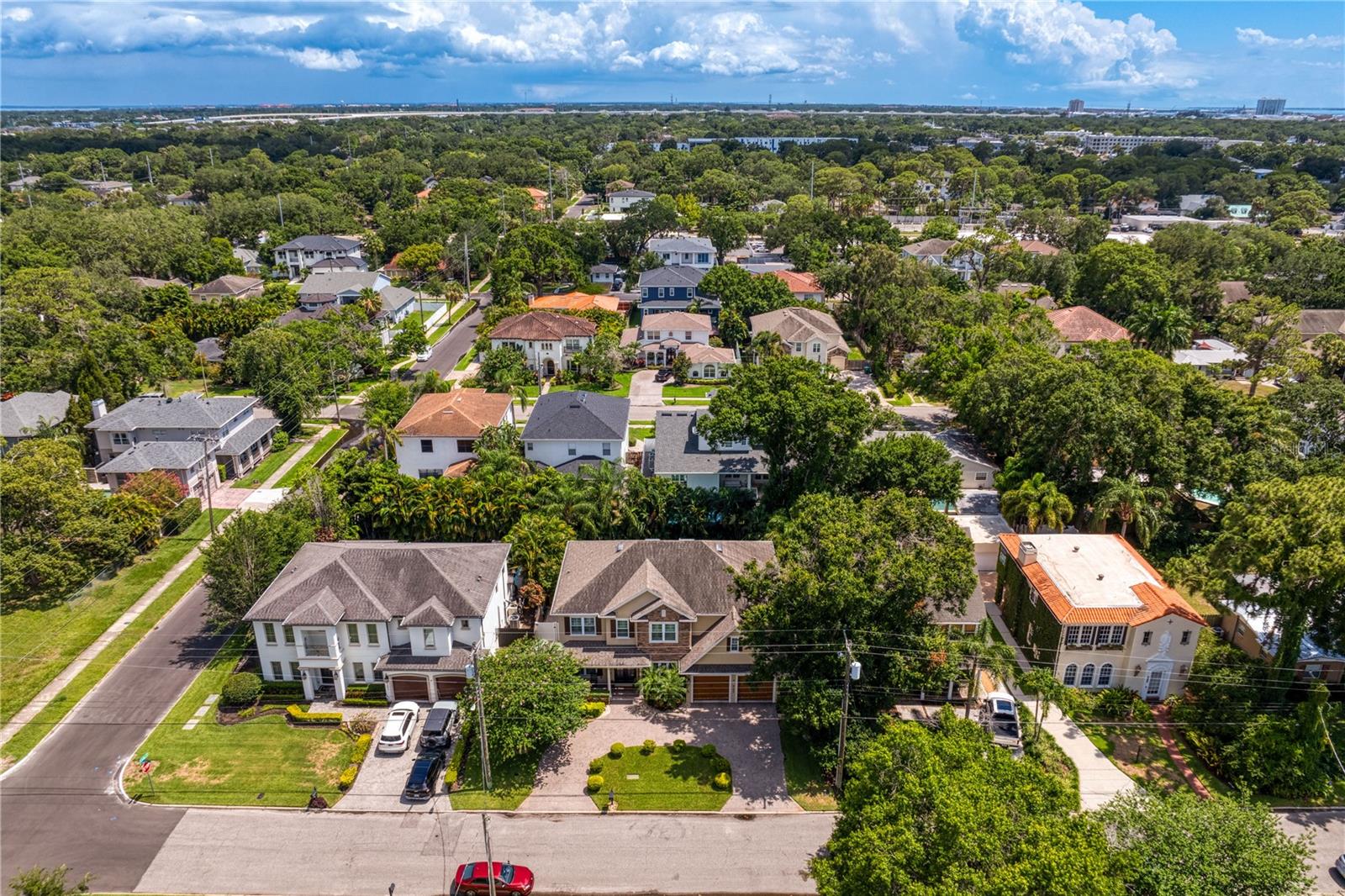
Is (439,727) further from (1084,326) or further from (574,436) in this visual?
(1084,326)

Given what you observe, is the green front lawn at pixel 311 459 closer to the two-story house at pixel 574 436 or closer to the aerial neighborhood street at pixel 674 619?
the aerial neighborhood street at pixel 674 619

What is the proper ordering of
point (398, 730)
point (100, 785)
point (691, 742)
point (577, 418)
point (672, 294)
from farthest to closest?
point (672, 294) → point (577, 418) → point (691, 742) → point (398, 730) → point (100, 785)

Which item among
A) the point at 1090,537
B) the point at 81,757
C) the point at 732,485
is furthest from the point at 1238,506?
the point at 81,757

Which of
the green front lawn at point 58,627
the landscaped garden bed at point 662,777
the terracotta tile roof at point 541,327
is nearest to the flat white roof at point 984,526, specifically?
the landscaped garden bed at point 662,777

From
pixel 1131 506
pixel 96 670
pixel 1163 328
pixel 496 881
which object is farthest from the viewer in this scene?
pixel 1163 328

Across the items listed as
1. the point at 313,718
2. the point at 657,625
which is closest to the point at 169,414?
the point at 313,718

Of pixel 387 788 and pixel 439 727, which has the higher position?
pixel 439 727
